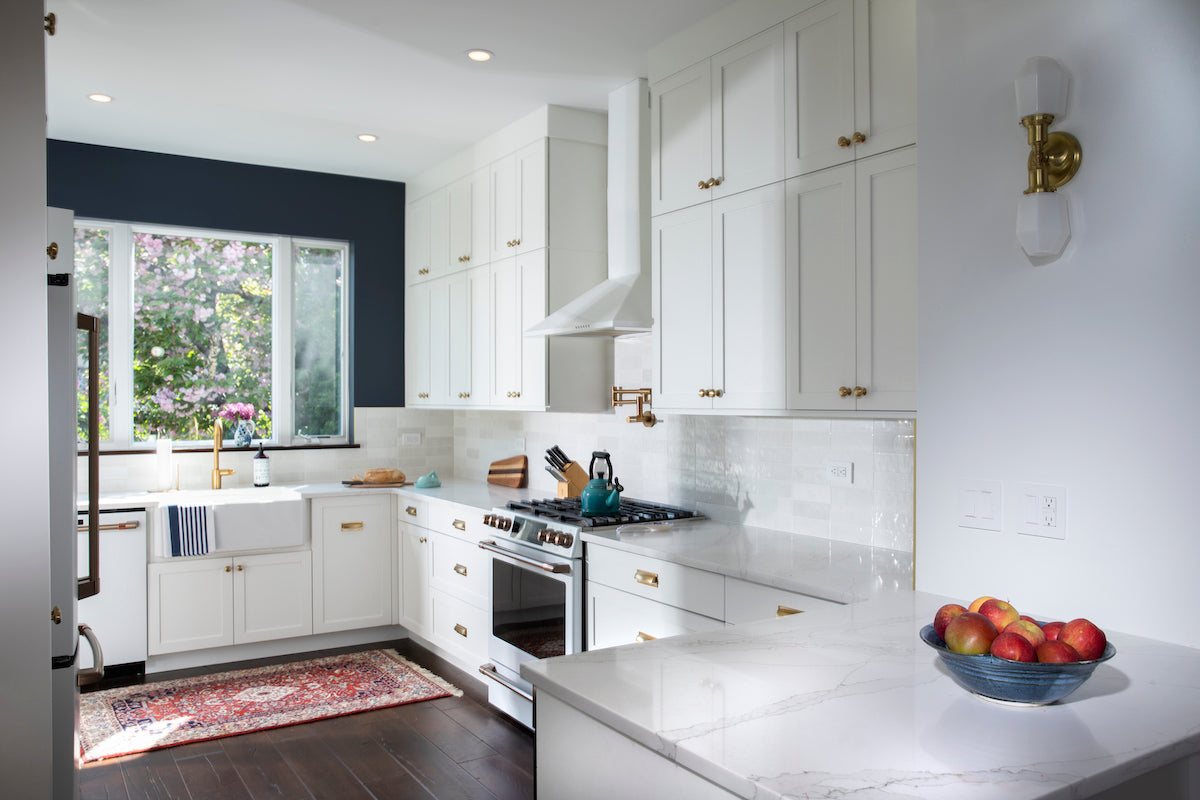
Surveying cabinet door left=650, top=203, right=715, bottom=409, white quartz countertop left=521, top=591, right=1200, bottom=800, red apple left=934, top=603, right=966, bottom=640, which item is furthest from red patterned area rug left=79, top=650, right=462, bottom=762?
red apple left=934, top=603, right=966, bottom=640

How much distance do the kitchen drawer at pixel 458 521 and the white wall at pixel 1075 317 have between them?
2.38m

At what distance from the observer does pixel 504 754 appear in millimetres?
3404

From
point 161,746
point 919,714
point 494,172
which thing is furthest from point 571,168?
point 919,714

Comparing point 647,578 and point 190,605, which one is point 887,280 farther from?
point 190,605

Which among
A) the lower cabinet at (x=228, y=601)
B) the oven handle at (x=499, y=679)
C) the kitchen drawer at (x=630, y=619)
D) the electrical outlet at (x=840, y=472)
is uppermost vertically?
the electrical outlet at (x=840, y=472)

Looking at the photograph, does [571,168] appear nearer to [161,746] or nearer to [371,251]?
[371,251]

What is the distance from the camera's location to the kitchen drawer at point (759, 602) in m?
2.36

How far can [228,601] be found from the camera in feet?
14.8

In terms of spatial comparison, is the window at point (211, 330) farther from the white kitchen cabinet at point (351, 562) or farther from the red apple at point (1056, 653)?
the red apple at point (1056, 653)

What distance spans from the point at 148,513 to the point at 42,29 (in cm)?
328

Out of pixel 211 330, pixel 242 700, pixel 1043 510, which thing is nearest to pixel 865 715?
pixel 1043 510

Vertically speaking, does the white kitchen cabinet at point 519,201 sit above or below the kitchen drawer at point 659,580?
above

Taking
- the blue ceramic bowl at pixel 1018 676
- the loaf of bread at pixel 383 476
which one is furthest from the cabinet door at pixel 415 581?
the blue ceramic bowl at pixel 1018 676

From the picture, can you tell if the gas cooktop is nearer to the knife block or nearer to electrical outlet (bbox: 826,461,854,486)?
the knife block
